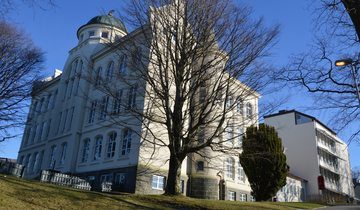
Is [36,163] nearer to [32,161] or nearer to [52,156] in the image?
[32,161]

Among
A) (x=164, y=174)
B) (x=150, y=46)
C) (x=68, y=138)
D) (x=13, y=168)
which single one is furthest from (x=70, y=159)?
(x=150, y=46)

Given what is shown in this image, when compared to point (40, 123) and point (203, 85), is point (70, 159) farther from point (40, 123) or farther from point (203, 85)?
point (203, 85)

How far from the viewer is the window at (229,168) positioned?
36.3 m

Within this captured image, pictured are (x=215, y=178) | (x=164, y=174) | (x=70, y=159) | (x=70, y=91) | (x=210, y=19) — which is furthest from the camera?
(x=70, y=91)

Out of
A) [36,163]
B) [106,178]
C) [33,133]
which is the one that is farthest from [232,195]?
[33,133]

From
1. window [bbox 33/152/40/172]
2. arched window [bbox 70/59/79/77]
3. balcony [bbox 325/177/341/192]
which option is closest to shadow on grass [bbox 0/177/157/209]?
arched window [bbox 70/59/79/77]

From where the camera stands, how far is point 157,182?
29.2 m

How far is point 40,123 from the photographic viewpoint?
46750 millimetres

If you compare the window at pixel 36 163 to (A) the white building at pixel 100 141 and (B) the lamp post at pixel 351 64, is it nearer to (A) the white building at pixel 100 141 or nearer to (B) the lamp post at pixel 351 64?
(A) the white building at pixel 100 141

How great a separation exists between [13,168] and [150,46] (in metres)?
16.3

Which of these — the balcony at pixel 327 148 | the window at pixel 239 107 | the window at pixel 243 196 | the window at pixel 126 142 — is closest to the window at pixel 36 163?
the window at pixel 126 142

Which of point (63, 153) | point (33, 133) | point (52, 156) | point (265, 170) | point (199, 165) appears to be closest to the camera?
point (265, 170)

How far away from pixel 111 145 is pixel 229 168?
1255 centimetres

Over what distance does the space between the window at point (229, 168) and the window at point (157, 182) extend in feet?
28.7
